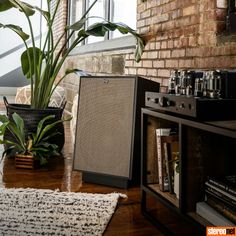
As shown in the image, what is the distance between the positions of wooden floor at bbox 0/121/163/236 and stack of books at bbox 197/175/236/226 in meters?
0.34

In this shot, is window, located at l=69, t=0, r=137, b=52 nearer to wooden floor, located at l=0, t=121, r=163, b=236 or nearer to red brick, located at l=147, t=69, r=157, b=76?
red brick, located at l=147, t=69, r=157, b=76

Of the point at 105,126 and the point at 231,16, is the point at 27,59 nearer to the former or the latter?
the point at 105,126

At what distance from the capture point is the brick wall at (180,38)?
2.04 metres

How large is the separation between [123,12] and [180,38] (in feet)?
5.67

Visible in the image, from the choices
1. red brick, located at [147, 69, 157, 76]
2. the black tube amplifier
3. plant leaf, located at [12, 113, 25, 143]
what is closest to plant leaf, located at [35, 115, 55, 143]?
plant leaf, located at [12, 113, 25, 143]

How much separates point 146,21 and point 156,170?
153 cm

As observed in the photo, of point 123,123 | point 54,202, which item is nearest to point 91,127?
point 123,123

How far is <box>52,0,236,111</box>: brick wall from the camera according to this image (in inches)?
80.4

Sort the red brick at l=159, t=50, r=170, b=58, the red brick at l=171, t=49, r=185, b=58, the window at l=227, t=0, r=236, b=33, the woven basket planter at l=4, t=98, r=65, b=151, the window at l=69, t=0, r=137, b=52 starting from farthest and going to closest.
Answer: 1. the window at l=69, t=0, r=137, b=52
2. the woven basket planter at l=4, t=98, r=65, b=151
3. the red brick at l=159, t=50, r=170, b=58
4. the red brick at l=171, t=49, r=185, b=58
5. the window at l=227, t=0, r=236, b=33

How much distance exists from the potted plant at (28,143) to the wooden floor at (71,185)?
0.27ft

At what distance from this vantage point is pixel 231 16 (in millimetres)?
2045

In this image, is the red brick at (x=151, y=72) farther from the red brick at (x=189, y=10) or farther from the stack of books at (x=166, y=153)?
the stack of books at (x=166, y=153)

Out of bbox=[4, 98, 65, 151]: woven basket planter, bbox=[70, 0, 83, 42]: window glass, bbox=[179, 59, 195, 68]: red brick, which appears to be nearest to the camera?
bbox=[179, 59, 195, 68]: red brick

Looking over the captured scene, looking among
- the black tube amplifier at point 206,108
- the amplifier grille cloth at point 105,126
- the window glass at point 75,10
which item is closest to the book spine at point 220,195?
the black tube amplifier at point 206,108
